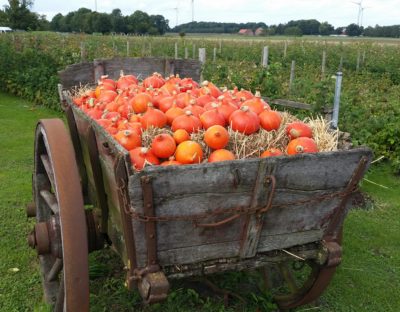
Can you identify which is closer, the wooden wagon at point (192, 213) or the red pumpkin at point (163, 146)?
the wooden wagon at point (192, 213)

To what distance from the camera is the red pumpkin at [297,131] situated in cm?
238

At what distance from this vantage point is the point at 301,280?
3.54m

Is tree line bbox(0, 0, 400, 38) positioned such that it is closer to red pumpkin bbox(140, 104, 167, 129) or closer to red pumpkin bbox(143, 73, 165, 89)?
red pumpkin bbox(143, 73, 165, 89)

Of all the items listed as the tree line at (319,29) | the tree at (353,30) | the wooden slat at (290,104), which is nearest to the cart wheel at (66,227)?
the wooden slat at (290,104)

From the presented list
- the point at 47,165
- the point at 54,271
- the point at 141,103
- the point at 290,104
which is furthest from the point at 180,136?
the point at 290,104

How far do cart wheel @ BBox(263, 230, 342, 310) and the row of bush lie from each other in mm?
2716

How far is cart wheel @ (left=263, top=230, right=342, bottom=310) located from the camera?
2.32m

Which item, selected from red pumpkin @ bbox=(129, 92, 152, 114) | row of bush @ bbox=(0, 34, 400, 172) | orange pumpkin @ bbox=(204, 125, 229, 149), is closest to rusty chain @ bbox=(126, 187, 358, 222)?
orange pumpkin @ bbox=(204, 125, 229, 149)

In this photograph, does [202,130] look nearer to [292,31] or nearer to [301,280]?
[301,280]

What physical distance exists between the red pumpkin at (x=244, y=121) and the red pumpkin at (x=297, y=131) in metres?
0.18

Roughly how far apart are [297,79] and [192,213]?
6.19m

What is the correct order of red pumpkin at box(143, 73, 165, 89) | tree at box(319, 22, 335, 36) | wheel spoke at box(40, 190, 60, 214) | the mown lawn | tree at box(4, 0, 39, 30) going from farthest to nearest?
tree at box(319, 22, 335, 36) < tree at box(4, 0, 39, 30) < red pumpkin at box(143, 73, 165, 89) < the mown lawn < wheel spoke at box(40, 190, 60, 214)

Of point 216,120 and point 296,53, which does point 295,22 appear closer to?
point 296,53

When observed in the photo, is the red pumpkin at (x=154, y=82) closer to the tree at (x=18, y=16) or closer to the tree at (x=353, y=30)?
the tree at (x=18, y=16)
